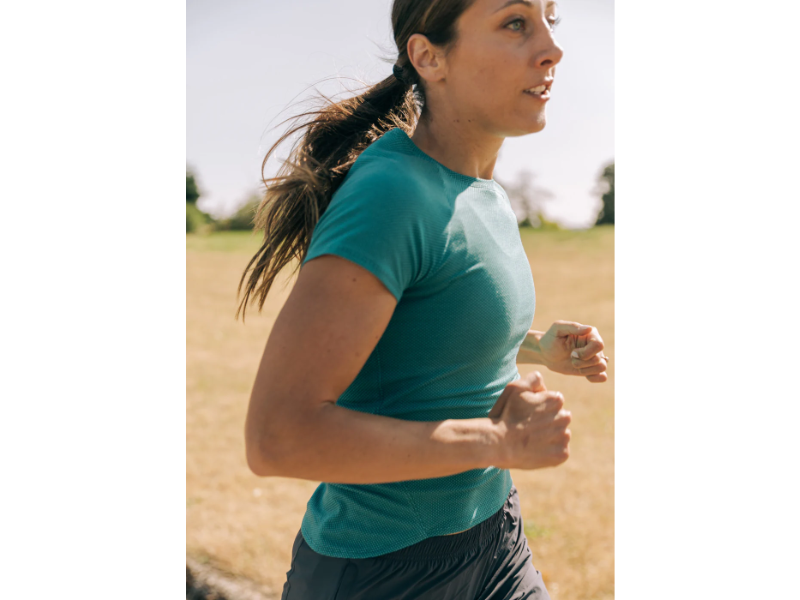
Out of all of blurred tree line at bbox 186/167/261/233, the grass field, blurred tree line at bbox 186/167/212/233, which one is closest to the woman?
the grass field

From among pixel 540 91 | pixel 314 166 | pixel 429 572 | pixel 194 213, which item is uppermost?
pixel 540 91

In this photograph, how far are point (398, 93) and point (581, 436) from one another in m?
4.95

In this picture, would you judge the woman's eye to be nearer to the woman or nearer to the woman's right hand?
the woman

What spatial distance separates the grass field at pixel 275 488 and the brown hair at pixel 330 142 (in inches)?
5.8

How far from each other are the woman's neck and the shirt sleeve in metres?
0.28

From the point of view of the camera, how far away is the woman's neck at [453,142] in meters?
1.54

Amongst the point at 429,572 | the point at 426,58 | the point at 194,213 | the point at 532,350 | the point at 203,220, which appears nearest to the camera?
the point at 429,572

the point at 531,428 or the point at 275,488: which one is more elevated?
the point at 531,428

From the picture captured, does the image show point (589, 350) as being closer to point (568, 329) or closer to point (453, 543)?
point (568, 329)

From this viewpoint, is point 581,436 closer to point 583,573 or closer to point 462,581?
point 583,573

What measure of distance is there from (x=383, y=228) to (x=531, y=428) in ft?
1.51

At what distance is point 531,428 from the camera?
1244 mm

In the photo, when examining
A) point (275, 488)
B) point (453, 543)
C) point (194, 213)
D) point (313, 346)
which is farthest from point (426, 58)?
point (194, 213)
